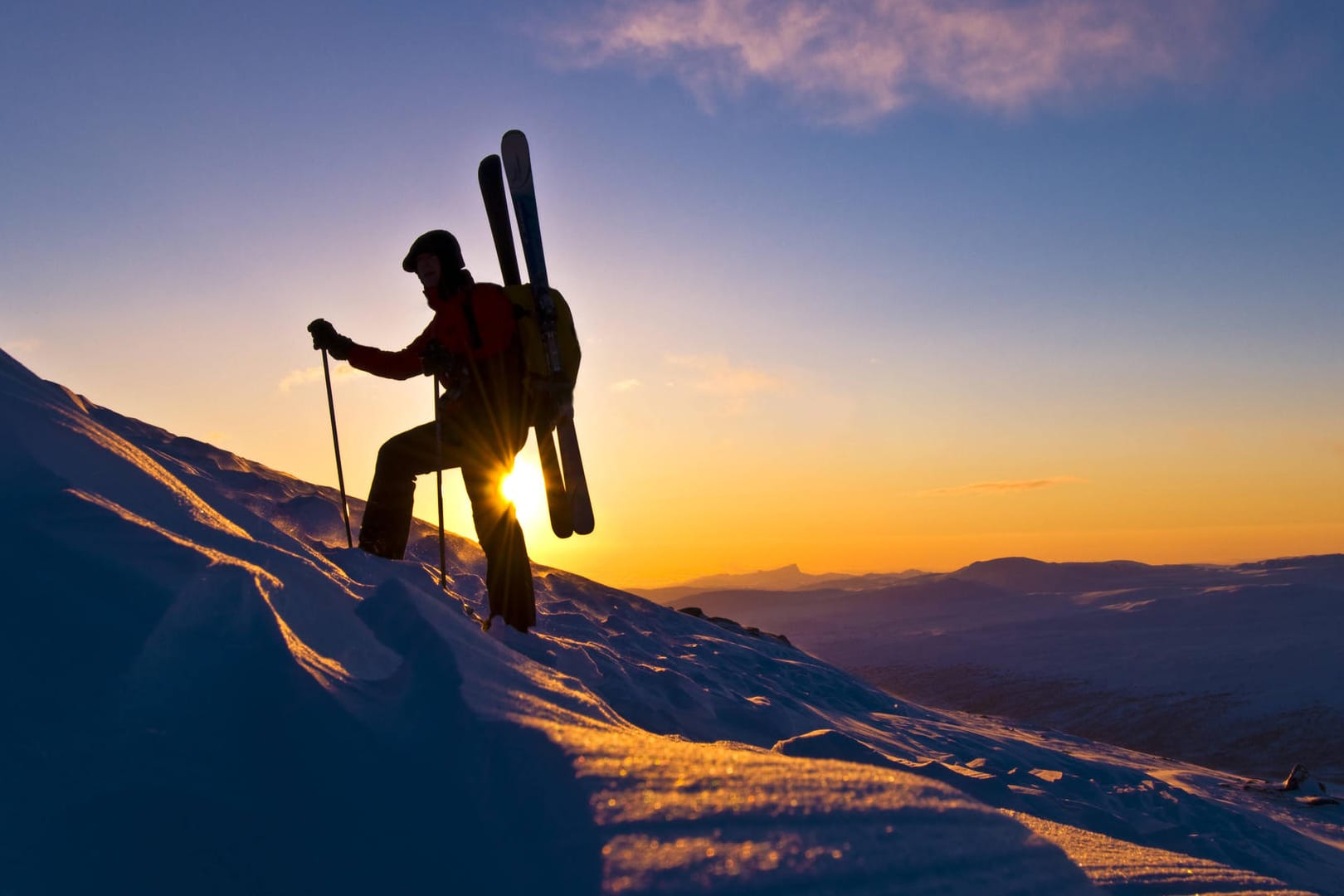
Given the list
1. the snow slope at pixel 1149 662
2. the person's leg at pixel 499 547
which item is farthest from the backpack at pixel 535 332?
the snow slope at pixel 1149 662

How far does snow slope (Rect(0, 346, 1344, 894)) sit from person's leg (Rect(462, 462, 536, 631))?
5.69ft

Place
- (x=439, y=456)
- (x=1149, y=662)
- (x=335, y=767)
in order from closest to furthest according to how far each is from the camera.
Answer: (x=335, y=767) → (x=439, y=456) → (x=1149, y=662)

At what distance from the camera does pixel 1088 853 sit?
5.55 feet

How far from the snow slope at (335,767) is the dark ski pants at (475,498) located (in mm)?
1741

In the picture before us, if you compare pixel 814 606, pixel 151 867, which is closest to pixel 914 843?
pixel 151 867

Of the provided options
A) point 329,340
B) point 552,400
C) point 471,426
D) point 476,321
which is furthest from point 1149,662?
point 329,340

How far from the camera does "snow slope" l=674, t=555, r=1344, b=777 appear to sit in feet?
38.5

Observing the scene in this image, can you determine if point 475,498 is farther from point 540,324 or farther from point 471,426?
point 540,324

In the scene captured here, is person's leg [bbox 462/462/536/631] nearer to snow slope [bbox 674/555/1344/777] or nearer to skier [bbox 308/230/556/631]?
skier [bbox 308/230/556/631]

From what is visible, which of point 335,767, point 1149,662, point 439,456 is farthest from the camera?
point 1149,662

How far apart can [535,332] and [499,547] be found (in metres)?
1.12

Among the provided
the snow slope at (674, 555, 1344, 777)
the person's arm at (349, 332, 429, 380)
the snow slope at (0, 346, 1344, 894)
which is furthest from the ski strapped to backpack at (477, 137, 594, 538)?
the snow slope at (674, 555, 1344, 777)

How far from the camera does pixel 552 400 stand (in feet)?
14.2

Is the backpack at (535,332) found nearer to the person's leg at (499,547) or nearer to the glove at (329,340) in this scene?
the person's leg at (499,547)
